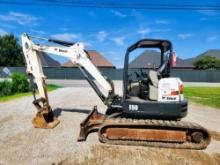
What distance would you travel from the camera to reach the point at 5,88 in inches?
709

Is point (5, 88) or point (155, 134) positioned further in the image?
point (5, 88)

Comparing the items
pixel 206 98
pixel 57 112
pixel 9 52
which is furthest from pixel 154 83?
pixel 9 52

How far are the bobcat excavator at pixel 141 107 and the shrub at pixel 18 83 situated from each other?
39.1 feet

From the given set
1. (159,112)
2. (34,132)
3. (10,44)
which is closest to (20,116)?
(34,132)

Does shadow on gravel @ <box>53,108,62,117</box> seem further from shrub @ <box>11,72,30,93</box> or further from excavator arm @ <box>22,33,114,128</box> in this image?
shrub @ <box>11,72,30,93</box>

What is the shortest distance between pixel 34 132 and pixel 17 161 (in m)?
2.25

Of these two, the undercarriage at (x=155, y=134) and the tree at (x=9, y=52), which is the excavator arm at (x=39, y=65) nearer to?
the undercarriage at (x=155, y=134)

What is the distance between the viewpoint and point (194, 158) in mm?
5875

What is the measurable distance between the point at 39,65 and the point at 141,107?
3.55 meters

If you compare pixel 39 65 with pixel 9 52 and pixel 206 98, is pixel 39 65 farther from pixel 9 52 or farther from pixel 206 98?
pixel 9 52

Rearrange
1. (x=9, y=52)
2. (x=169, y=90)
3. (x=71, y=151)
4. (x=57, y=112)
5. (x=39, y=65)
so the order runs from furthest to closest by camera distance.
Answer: (x=9, y=52) < (x=57, y=112) < (x=39, y=65) < (x=169, y=90) < (x=71, y=151)

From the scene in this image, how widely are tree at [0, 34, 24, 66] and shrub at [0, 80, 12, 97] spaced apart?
54.7 metres

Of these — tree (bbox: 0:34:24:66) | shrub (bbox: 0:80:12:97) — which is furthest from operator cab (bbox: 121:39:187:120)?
tree (bbox: 0:34:24:66)

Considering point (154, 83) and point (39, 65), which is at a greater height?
point (39, 65)
